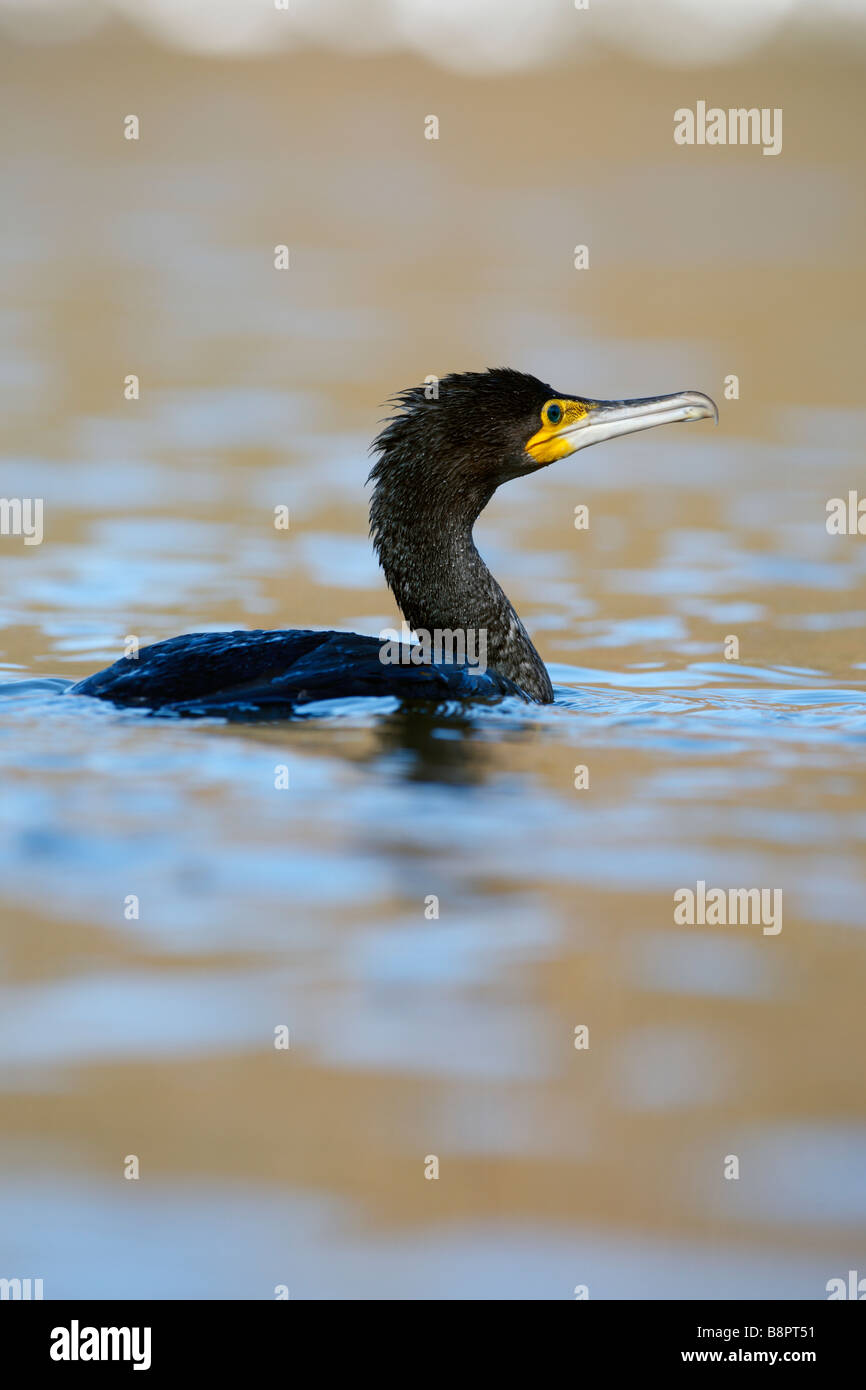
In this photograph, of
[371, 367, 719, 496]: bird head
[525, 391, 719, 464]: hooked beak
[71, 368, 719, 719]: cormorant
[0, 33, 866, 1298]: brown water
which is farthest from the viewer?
[525, 391, 719, 464]: hooked beak

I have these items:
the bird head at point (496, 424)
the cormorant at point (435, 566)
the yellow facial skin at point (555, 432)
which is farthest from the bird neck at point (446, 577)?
the yellow facial skin at point (555, 432)

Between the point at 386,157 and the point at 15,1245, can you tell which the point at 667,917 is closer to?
the point at 15,1245

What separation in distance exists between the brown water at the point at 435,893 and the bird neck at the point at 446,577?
14.9 inches

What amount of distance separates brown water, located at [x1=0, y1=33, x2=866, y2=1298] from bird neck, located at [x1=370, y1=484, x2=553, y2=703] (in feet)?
1.24

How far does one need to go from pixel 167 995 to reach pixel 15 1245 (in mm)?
874

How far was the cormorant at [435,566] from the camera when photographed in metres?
5.96

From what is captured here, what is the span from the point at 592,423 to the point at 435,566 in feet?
2.90

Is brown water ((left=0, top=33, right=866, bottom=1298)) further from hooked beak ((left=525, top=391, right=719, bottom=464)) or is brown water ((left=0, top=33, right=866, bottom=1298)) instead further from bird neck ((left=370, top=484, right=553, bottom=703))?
hooked beak ((left=525, top=391, right=719, bottom=464))

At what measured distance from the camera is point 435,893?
438cm

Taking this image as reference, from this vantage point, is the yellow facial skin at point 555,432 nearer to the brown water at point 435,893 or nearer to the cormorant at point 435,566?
the cormorant at point 435,566

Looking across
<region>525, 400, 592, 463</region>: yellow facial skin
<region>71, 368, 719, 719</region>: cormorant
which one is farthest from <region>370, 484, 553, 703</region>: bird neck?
<region>525, 400, 592, 463</region>: yellow facial skin

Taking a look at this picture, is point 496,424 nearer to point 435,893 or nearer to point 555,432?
point 555,432

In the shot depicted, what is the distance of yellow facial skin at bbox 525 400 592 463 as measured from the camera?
700 cm

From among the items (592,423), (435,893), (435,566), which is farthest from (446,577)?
(435,893)
